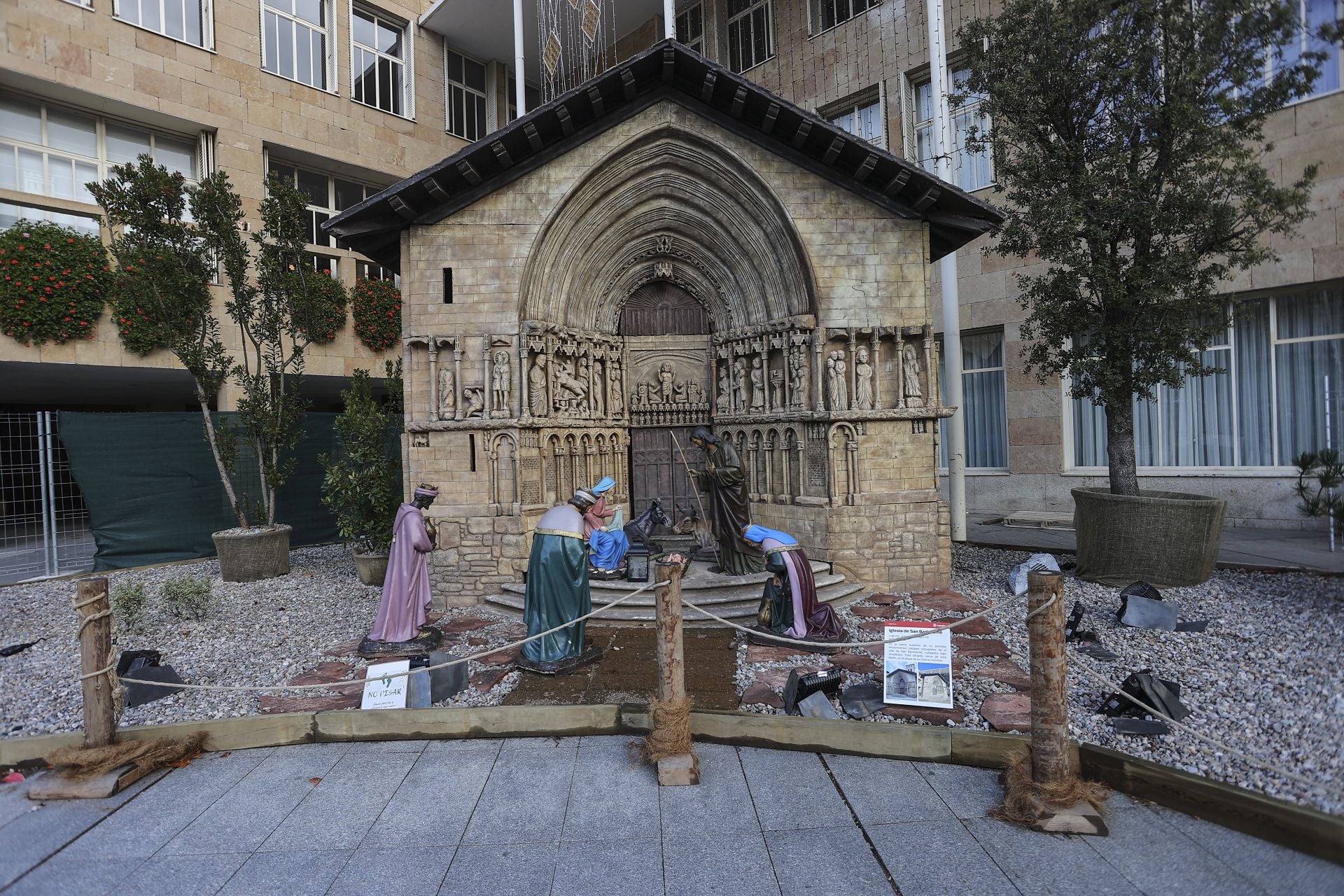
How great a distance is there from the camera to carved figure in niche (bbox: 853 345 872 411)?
8195 millimetres

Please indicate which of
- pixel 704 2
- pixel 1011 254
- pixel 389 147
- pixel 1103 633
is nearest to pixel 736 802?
pixel 1103 633

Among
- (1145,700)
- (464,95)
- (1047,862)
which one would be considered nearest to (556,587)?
(1047,862)

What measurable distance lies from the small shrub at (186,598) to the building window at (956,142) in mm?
13601

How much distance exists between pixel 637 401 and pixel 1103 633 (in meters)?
6.50

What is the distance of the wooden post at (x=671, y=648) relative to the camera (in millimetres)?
3955

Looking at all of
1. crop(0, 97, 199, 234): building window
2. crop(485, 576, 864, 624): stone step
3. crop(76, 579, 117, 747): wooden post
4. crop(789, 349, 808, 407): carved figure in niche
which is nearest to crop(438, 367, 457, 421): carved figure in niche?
crop(485, 576, 864, 624): stone step

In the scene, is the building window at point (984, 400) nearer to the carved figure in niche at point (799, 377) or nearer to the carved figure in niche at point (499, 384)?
the carved figure in niche at point (799, 377)

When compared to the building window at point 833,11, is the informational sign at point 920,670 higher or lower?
lower

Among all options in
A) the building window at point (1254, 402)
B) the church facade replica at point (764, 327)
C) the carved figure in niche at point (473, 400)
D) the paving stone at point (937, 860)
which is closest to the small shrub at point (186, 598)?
the church facade replica at point (764, 327)

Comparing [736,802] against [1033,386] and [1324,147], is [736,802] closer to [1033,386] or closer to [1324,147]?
[1324,147]

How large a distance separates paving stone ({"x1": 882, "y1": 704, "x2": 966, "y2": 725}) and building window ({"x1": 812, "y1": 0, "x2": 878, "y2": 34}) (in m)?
15.2

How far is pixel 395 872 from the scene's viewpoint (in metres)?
3.07

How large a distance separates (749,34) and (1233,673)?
17.0 metres

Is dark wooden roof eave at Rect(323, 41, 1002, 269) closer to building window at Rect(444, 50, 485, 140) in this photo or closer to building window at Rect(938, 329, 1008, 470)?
building window at Rect(938, 329, 1008, 470)
